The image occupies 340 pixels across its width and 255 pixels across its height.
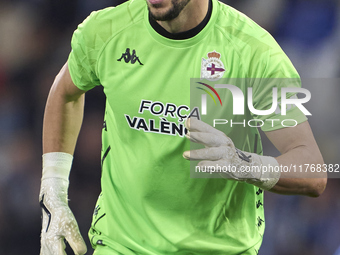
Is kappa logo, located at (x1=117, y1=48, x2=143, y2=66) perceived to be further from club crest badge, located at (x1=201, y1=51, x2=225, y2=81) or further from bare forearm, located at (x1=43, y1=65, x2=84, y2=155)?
bare forearm, located at (x1=43, y1=65, x2=84, y2=155)

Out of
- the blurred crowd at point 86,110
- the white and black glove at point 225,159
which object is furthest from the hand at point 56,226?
the blurred crowd at point 86,110

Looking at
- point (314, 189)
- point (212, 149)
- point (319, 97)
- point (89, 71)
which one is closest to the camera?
point (212, 149)

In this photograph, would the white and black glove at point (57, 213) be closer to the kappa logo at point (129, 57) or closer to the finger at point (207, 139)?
the kappa logo at point (129, 57)

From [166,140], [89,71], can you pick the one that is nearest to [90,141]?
[89,71]

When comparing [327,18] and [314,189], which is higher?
[327,18]

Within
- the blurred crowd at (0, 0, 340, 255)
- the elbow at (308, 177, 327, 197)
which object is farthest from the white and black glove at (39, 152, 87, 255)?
the blurred crowd at (0, 0, 340, 255)

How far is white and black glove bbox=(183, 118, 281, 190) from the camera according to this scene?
170 centimetres

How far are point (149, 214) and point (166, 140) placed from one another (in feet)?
1.09

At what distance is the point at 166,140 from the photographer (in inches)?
82.2

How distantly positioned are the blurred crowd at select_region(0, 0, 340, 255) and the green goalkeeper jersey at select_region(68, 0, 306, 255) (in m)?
1.53

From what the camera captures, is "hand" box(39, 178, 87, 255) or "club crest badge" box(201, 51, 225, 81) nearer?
"club crest badge" box(201, 51, 225, 81)

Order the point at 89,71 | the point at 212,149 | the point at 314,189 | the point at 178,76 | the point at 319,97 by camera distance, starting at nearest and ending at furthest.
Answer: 1. the point at 212,149
2. the point at 314,189
3. the point at 178,76
4. the point at 89,71
5. the point at 319,97

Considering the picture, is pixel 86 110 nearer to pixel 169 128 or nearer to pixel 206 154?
pixel 169 128

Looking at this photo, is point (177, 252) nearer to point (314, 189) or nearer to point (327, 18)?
point (314, 189)
